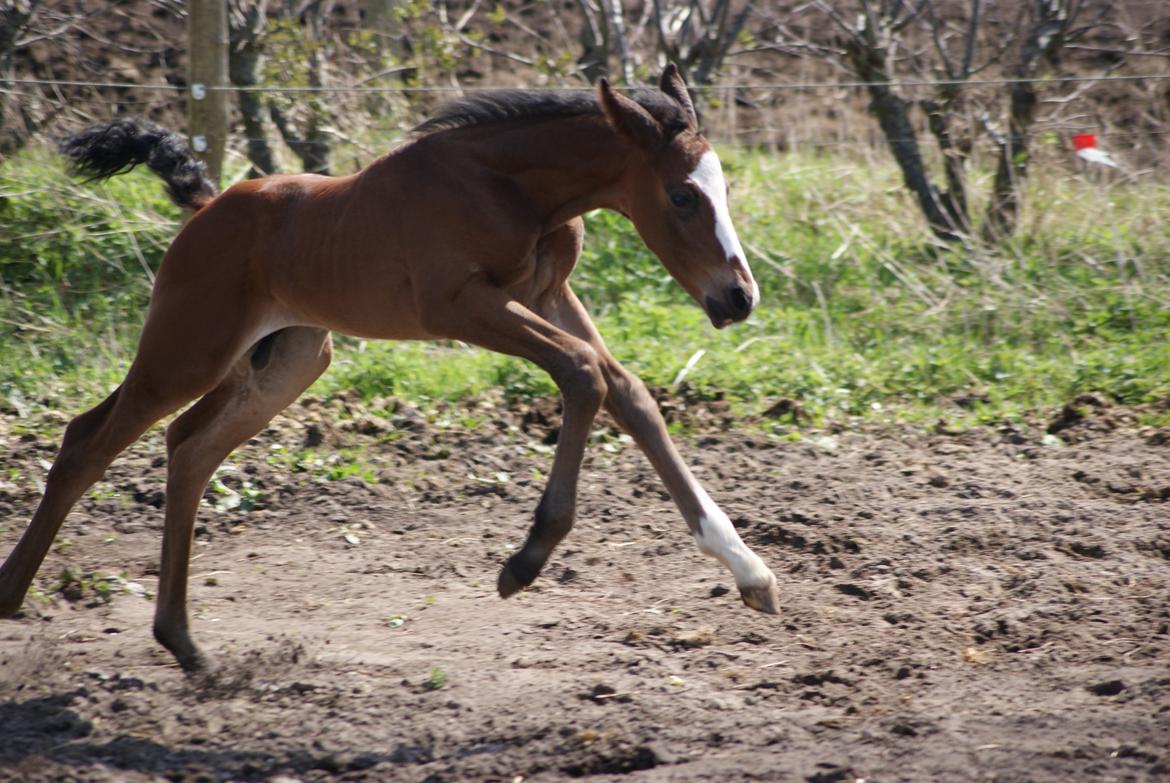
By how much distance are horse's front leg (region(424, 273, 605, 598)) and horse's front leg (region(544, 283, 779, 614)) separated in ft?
0.81

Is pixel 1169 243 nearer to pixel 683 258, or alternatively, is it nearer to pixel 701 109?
pixel 701 109

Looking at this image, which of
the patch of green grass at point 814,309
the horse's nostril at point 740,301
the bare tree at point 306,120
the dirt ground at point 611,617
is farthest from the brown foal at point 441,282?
the bare tree at point 306,120

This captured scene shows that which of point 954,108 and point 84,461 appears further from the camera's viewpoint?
point 954,108

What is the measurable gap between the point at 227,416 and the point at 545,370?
137 cm

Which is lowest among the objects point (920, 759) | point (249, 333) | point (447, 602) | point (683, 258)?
point (447, 602)

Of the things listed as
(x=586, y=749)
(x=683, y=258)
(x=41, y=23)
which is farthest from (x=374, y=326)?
(x=41, y=23)

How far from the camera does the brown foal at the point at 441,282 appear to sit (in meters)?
3.92

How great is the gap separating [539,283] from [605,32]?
6067 mm

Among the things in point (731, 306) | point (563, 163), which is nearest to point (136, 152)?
point (563, 163)

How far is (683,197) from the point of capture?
13.0 feet

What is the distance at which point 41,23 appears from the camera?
32.9 feet

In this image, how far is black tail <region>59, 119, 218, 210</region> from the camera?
4734 millimetres

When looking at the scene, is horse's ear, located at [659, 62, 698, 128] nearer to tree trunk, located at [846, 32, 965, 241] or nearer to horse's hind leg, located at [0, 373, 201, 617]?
horse's hind leg, located at [0, 373, 201, 617]

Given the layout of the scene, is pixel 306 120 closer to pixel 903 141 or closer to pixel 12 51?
pixel 12 51
